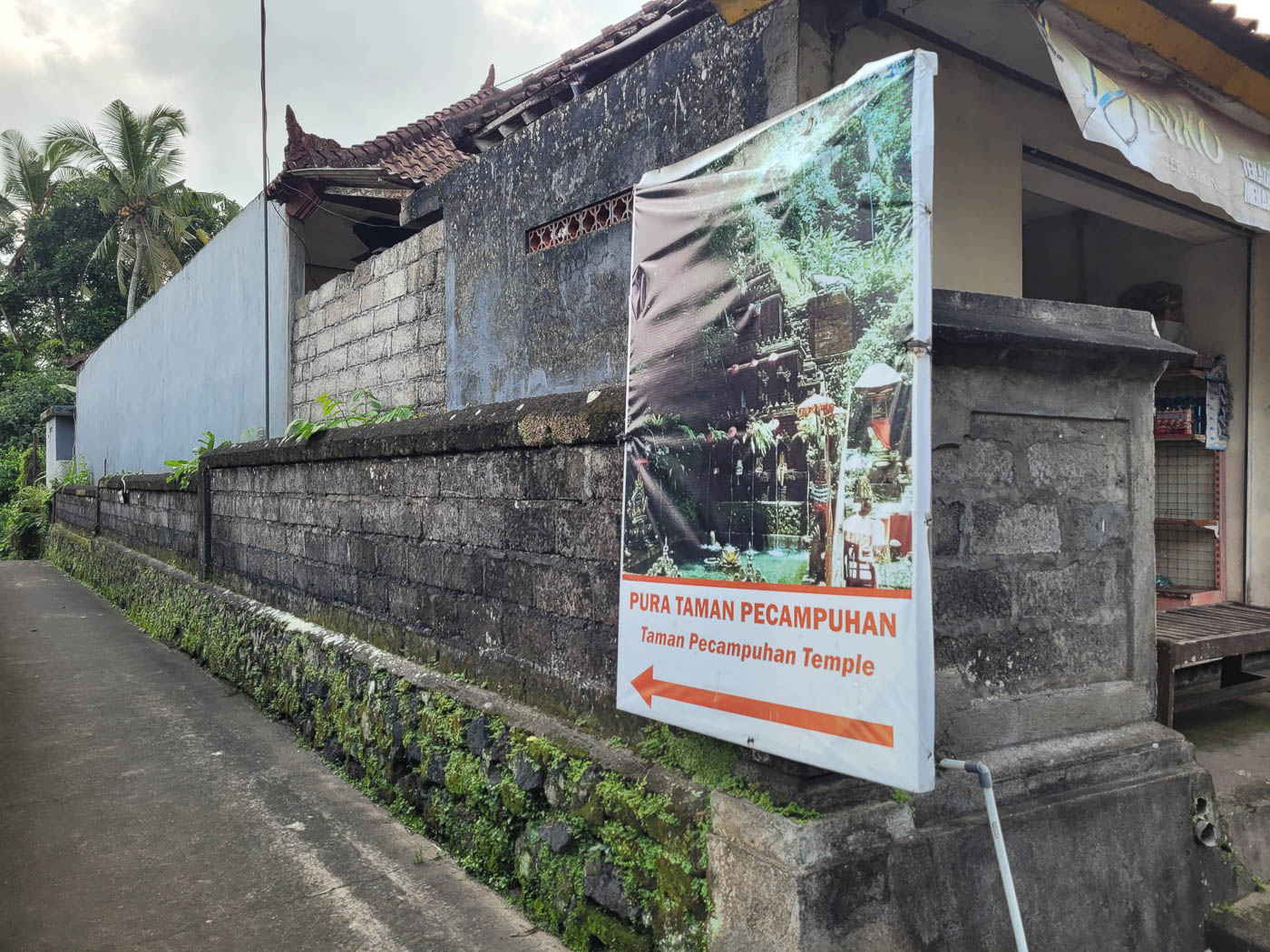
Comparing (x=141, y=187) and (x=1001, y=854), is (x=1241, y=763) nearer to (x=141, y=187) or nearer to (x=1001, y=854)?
(x=1001, y=854)

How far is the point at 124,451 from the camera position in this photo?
56.0 ft

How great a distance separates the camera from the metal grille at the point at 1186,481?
5773 mm

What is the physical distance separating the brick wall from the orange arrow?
4.13m

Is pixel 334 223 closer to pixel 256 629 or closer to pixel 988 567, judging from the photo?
pixel 256 629

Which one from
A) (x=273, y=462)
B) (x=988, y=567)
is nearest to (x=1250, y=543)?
(x=988, y=567)

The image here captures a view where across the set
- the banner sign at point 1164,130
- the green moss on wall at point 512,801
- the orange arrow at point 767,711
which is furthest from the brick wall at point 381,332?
the banner sign at point 1164,130

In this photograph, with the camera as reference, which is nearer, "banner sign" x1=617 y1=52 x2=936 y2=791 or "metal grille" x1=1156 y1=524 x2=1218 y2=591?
"banner sign" x1=617 y1=52 x2=936 y2=791

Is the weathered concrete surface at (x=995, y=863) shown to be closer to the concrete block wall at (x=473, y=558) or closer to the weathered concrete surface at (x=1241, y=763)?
the weathered concrete surface at (x=1241, y=763)

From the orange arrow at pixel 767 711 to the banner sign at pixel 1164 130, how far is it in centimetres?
245

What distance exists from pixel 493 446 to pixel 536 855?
5.42 ft

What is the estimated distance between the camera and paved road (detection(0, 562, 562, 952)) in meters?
3.30

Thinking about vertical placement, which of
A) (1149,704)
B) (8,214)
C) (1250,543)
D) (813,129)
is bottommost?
(1149,704)

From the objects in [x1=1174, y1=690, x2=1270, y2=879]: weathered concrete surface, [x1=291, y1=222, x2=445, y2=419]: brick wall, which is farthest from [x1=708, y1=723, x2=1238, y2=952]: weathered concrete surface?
[x1=291, y1=222, x2=445, y2=419]: brick wall

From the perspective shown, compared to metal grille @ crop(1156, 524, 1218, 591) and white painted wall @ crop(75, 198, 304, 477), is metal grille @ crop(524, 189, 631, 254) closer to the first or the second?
metal grille @ crop(1156, 524, 1218, 591)
